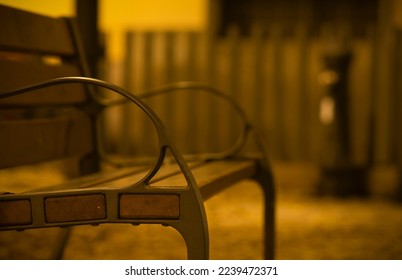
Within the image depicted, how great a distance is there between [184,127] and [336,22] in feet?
6.78

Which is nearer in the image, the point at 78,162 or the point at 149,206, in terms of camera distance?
the point at 149,206

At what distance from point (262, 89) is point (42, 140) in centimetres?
427

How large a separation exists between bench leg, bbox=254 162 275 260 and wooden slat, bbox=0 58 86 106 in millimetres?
743

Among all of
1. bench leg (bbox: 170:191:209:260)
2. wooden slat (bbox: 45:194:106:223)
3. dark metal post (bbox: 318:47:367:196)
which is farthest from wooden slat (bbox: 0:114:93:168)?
dark metal post (bbox: 318:47:367:196)

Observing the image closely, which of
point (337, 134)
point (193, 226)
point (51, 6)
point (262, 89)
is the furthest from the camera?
point (51, 6)

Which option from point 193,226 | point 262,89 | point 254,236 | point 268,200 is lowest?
point 254,236

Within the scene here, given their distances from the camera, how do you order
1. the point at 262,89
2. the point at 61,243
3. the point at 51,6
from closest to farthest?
the point at 61,243
the point at 262,89
the point at 51,6

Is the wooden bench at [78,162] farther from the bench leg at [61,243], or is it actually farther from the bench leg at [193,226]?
the bench leg at [61,243]

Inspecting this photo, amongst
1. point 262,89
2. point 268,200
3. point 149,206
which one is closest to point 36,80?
point 149,206

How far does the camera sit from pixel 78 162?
2879 millimetres

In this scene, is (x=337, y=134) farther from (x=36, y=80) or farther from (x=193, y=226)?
(x=193, y=226)

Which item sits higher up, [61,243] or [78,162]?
[78,162]
